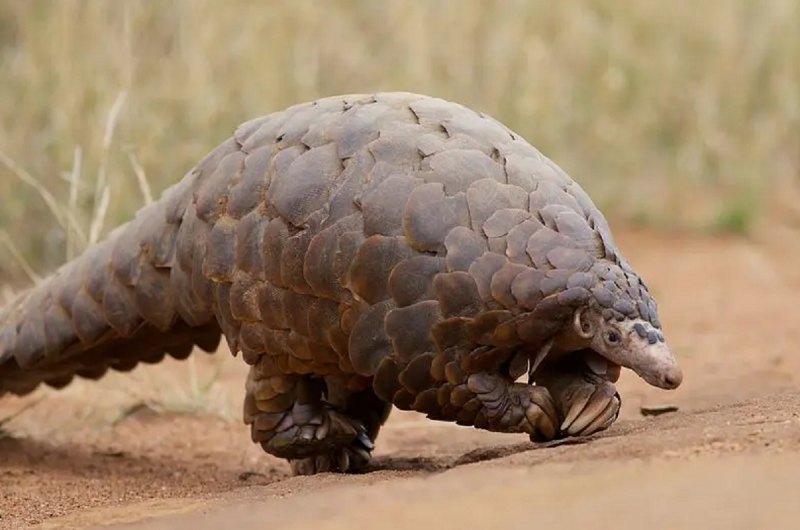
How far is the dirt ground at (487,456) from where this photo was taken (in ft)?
8.86

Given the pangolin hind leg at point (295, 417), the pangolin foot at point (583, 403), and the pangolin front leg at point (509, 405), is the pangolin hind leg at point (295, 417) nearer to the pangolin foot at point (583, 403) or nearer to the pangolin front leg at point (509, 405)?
the pangolin front leg at point (509, 405)

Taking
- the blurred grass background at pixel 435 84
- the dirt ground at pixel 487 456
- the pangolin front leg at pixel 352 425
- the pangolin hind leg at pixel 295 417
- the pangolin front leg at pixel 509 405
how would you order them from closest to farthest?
the dirt ground at pixel 487 456
the pangolin front leg at pixel 509 405
the pangolin hind leg at pixel 295 417
the pangolin front leg at pixel 352 425
the blurred grass background at pixel 435 84

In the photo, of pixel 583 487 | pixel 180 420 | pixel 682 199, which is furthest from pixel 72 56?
pixel 583 487

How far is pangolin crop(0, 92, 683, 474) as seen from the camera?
3.65 meters

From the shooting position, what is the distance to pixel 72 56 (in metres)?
8.42

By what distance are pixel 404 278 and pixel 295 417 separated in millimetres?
802

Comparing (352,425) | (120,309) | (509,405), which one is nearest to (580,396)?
(509,405)

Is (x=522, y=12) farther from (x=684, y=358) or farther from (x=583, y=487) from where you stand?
(x=583, y=487)

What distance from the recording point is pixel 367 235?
378cm

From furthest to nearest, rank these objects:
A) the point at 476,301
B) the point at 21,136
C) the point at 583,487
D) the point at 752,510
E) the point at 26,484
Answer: the point at 21,136
the point at 26,484
the point at 476,301
the point at 583,487
the point at 752,510

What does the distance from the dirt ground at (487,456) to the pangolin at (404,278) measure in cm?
20

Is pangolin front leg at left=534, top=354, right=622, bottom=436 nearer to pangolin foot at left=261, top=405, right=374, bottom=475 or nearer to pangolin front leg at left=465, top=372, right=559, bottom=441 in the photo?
pangolin front leg at left=465, top=372, right=559, bottom=441

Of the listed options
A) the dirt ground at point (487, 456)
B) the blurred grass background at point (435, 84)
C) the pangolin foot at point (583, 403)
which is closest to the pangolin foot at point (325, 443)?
the dirt ground at point (487, 456)

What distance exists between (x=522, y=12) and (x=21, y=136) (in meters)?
3.91
